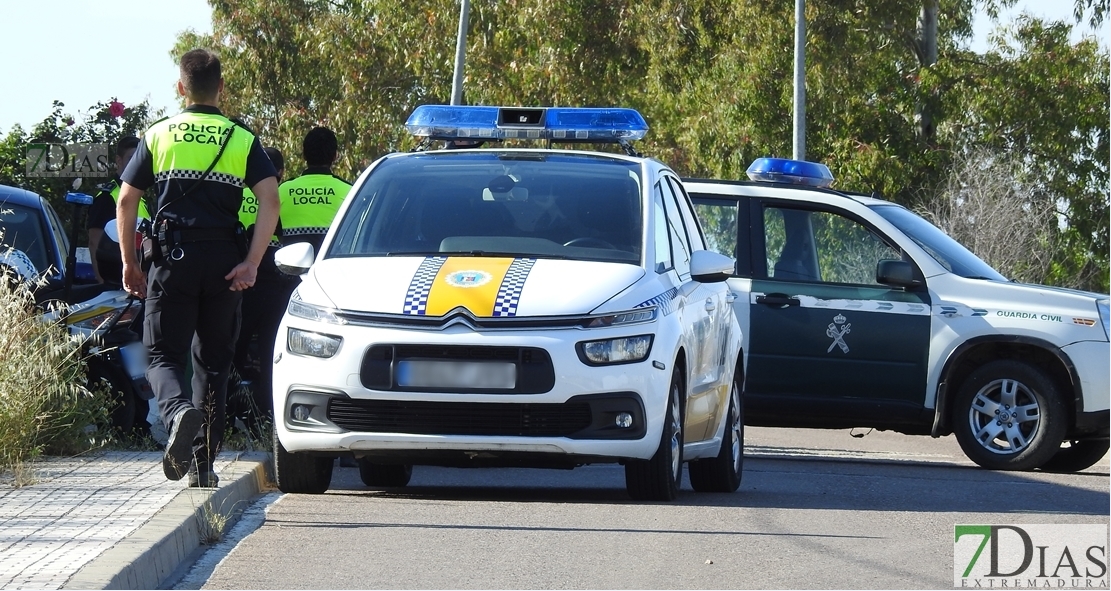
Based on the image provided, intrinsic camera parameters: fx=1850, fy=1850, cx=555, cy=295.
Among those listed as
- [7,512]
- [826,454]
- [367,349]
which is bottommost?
[826,454]

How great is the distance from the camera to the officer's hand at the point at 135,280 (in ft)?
25.3

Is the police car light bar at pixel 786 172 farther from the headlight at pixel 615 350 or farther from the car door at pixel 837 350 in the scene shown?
the headlight at pixel 615 350

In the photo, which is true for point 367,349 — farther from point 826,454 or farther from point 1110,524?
point 826,454

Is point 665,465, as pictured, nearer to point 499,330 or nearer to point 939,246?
point 499,330

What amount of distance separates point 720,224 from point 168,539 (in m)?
5.99

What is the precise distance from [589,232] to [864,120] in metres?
28.0

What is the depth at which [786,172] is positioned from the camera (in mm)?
12008

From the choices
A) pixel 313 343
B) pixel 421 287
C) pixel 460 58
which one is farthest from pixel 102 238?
pixel 460 58

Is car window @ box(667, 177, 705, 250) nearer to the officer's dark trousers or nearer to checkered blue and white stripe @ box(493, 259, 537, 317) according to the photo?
checkered blue and white stripe @ box(493, 259, 537, 317)

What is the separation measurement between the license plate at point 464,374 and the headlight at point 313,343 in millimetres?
350

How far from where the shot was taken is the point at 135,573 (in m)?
5.73

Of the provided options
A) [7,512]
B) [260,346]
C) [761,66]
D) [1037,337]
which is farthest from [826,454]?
[761,66]

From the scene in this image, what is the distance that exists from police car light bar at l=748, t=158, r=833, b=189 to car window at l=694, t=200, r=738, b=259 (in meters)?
0.46

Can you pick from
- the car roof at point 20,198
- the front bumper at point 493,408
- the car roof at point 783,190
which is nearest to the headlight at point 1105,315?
the car roof at point 783,190
